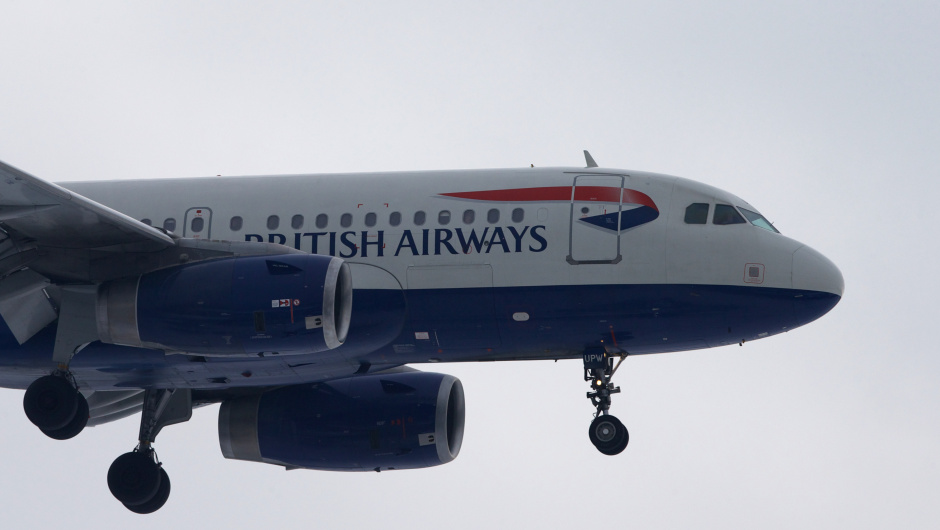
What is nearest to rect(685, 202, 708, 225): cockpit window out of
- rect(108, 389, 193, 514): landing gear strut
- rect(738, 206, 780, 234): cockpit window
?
rect(738, 206, 780, 234): cockpit window

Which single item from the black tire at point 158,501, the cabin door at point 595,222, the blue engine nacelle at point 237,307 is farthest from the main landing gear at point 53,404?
the cabin door at point 595,222

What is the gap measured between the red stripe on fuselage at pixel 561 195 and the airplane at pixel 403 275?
3 cm

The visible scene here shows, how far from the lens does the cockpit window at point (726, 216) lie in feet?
94.6

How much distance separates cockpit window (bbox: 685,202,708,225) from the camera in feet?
94.5

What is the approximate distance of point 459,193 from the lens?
29109 mm

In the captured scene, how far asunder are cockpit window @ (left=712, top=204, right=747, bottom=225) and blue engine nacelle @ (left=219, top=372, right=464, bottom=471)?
22.5ft

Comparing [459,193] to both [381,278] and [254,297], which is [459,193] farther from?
[254,297]

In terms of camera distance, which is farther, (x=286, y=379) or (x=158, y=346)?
(x=286, y=379)

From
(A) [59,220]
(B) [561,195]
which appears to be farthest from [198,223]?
(B) [561,195]

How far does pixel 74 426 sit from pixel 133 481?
10.8 ft

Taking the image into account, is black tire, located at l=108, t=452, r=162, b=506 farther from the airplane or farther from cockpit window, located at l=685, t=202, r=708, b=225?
cockpit window, located at l=685, t=202, r=708, b=225

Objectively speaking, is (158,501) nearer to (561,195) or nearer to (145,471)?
(145,471)

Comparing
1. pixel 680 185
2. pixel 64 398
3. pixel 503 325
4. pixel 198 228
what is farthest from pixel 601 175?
pixel 64 398

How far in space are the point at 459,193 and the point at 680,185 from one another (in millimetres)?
3997
